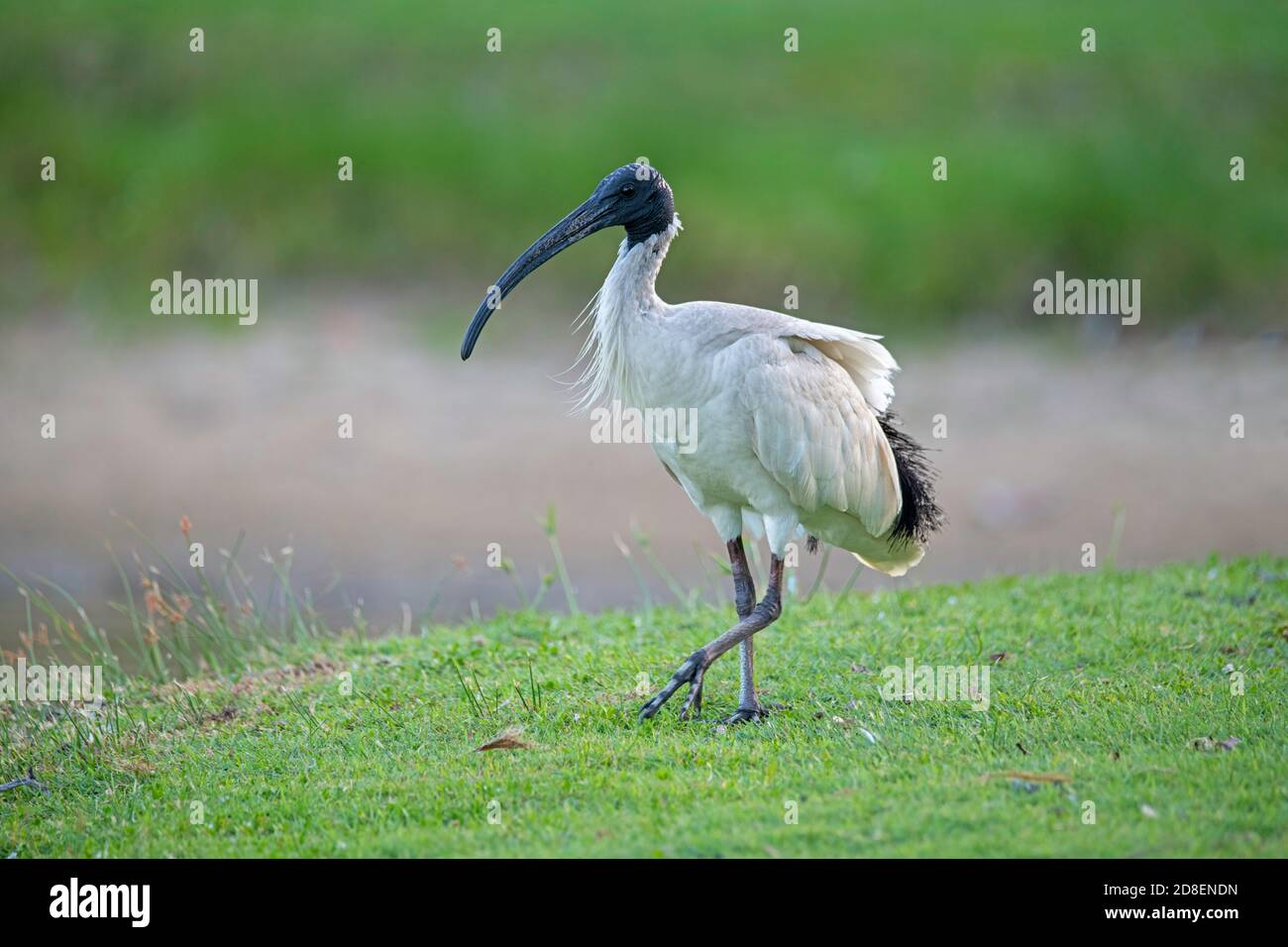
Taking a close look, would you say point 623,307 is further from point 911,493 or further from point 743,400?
point 911,493

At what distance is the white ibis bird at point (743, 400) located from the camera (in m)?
6.51

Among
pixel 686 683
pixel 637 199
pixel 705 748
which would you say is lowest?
pixel 705 748

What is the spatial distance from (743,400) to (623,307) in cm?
69

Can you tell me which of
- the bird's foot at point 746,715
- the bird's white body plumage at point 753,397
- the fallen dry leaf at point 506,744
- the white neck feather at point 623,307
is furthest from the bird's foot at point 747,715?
the white neck feather at point 623,307

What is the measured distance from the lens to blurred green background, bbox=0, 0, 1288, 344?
15.7 m

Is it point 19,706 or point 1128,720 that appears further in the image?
point 19,706

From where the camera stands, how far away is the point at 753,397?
646 centimetres

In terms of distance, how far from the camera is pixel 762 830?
533 centimetres

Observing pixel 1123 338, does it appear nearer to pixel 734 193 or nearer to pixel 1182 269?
pixel 1182 269

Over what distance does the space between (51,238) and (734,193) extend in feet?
22.5

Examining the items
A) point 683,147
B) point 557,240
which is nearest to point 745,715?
Answer: point 557,240

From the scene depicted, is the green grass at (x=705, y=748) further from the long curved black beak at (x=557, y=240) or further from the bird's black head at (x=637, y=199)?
the bird's black head at (x=637, y=199)

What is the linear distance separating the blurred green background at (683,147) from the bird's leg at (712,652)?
8.81m

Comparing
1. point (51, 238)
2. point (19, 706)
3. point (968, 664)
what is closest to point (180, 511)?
point (51, 238)
